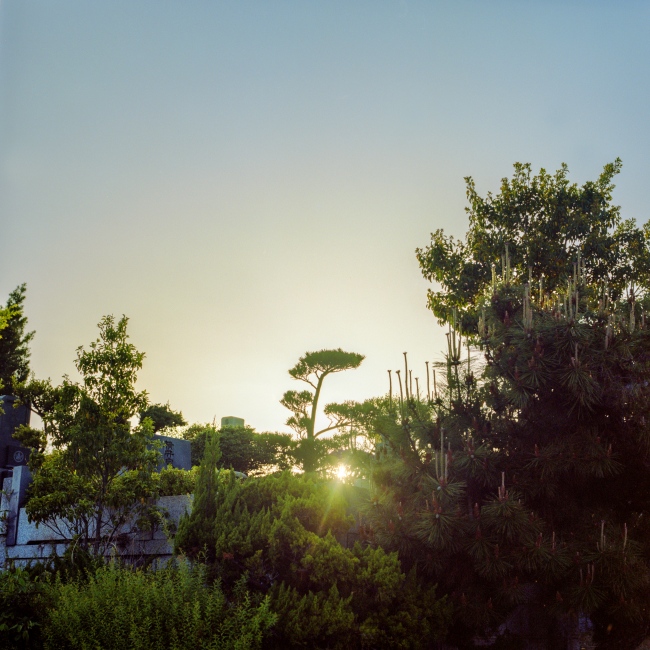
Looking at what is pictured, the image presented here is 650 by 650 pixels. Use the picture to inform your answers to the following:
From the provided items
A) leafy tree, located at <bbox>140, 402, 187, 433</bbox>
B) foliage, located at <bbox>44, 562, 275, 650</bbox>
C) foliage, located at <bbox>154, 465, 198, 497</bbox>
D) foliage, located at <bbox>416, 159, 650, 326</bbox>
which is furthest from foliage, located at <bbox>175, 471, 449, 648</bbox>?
leafy tree, located at <bbox>140, 402, 187, 433</bbox>

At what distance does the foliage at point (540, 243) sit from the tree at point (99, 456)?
8735 millimetres

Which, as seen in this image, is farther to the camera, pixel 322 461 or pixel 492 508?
pixel 322 461

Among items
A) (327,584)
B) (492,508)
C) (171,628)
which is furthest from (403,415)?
(171,628)

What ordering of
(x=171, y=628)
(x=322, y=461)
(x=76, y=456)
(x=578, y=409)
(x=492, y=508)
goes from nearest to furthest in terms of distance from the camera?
(x=171, y=628), (x=492, y=508), (x=578, y=409), (x=76, y=456), (x=322, y=461)

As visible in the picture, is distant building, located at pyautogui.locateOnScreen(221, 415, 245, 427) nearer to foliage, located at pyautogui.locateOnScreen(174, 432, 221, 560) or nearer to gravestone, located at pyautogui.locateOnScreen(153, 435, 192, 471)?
gravestone, located at pyautogui.locateOnScreen(153, 435, 192, 471)

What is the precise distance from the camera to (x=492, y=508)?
28.0 ft

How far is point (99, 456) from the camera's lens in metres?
11.5

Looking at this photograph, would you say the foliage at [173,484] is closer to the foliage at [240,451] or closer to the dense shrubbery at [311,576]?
the dense shrubbery at [311,576]

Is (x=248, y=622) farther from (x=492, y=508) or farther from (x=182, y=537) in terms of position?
(x=492, y=508)

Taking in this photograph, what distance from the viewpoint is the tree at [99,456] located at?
11.4m

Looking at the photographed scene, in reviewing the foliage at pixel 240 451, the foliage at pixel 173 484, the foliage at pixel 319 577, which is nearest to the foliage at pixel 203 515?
the foliage at pixel 319 577

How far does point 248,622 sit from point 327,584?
1.81 m

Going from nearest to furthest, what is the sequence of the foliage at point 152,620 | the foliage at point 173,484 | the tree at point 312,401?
the foliage at point 152,620
the foliage at point 173,484
the tree at point 312,401

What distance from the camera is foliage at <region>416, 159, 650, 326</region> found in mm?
17672
